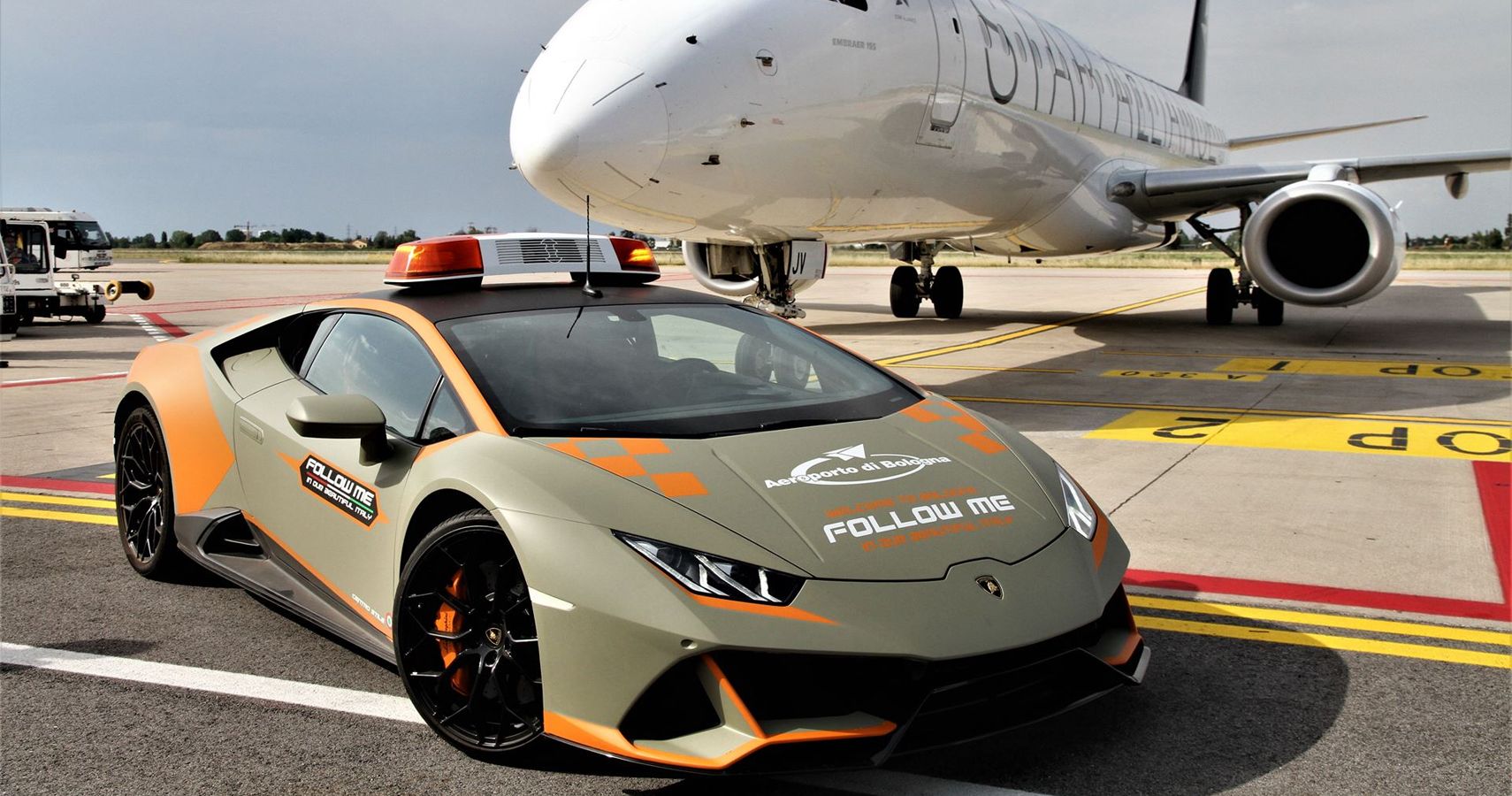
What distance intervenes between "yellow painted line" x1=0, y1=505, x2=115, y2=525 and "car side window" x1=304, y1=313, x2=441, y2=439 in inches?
96.8

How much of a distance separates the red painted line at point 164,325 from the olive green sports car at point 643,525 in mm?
14063

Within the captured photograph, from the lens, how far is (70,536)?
5.65 m

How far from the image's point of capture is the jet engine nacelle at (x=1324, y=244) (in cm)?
1260

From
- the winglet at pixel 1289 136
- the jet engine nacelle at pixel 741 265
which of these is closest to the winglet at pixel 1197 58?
the winglet at pixel 1289 136

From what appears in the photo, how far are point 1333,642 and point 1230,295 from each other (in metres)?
14.7

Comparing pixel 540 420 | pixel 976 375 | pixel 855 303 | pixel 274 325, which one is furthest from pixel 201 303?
pixel 540 420

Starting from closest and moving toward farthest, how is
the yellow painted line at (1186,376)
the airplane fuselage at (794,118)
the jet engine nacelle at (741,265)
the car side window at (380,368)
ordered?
the car side window at (380,368) < the airplane fuselage at (794,118) < the jet engine nacelle at (741,265) < the yellow painted line at (1186,376)

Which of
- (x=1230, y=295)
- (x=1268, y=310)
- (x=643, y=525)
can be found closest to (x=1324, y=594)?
(x=643, y=525)

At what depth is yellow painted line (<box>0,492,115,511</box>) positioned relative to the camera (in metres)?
6.32

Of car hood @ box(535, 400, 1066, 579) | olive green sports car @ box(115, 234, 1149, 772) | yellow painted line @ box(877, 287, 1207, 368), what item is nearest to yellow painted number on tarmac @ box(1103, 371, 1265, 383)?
yellow painted line @ box(877, 287, 1207, 368)

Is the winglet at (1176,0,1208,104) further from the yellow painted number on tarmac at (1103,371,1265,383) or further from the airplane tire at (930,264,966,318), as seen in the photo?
the yellow painted number on tarmac at (1103,371,1265,383)

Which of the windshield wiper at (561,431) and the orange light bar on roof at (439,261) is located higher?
the orange light bar on roof at (439,261)

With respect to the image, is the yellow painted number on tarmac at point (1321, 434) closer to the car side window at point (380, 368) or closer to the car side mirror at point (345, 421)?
the car side window at point (380, 368)

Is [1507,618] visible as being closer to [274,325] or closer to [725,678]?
[725,678]
